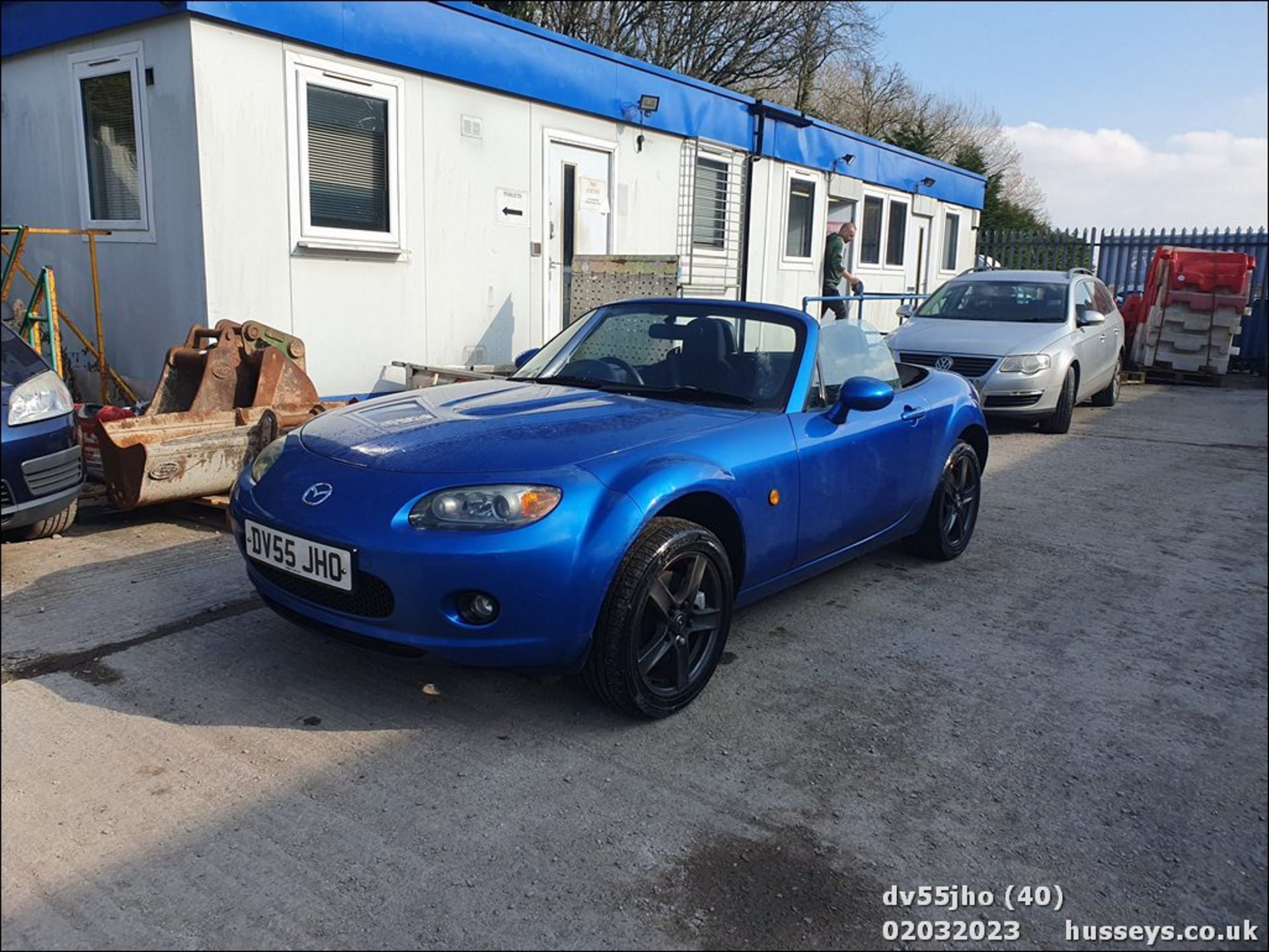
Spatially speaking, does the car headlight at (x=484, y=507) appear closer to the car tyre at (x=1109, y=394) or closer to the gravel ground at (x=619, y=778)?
the gravel ground at (x=619, y=778)

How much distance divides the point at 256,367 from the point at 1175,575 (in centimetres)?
559

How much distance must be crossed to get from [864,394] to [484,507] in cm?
181

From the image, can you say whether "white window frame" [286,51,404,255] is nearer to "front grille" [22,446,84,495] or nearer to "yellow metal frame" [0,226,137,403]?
"yellow metal frame" [0,226,137,403]

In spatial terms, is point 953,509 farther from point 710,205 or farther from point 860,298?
point 710,205

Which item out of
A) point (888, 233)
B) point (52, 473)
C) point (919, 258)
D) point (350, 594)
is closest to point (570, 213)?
point (52, 473)

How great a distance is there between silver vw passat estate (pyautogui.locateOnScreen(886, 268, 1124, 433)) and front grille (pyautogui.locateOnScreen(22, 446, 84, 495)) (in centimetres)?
738

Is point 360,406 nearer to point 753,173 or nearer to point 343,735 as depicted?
point 343,735

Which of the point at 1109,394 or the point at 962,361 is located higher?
the point at 962,361

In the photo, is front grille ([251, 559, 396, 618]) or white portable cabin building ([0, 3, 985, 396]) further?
white portable cabin building ([0, 3, 985, 396])

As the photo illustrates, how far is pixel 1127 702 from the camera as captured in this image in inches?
142

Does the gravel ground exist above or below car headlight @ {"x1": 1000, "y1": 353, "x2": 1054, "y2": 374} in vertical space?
below

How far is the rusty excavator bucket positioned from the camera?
5160 mm

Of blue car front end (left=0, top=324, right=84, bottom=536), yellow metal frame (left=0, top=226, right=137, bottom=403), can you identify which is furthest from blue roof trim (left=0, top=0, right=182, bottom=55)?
blue car front end (left=0, top=324, right=84, bottom=536)

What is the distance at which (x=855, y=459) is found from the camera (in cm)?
421
